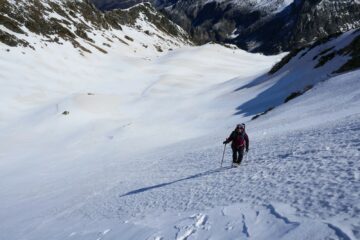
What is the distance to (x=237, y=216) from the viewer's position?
10.6 meters

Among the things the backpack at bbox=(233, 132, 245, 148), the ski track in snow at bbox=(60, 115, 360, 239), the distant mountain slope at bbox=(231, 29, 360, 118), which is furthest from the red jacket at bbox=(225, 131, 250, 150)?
Answer: the distant mountain slope at bbox=(231, 29, 360, 118)

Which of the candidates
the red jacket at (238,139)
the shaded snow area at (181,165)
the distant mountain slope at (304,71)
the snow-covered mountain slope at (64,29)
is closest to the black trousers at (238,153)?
the red jacket at (238,139)

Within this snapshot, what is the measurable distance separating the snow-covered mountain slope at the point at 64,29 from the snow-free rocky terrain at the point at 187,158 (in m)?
21.6

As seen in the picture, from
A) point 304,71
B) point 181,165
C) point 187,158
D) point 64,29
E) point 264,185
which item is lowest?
point 264,185

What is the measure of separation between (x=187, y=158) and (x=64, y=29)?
84.2 metres

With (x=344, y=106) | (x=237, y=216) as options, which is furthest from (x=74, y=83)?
(x=237, y=216)

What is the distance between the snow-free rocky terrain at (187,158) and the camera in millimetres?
10594

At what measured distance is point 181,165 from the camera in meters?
20.1

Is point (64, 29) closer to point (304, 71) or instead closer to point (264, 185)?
point (304, 71)

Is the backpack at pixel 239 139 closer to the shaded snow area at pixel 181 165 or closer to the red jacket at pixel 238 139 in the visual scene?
the red jacket at pixel 238 139

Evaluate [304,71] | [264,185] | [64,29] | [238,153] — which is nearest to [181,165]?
[238,153]

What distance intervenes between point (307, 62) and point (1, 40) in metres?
51.2

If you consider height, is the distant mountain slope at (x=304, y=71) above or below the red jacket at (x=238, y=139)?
above

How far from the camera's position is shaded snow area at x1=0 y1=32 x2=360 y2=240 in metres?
10.4
